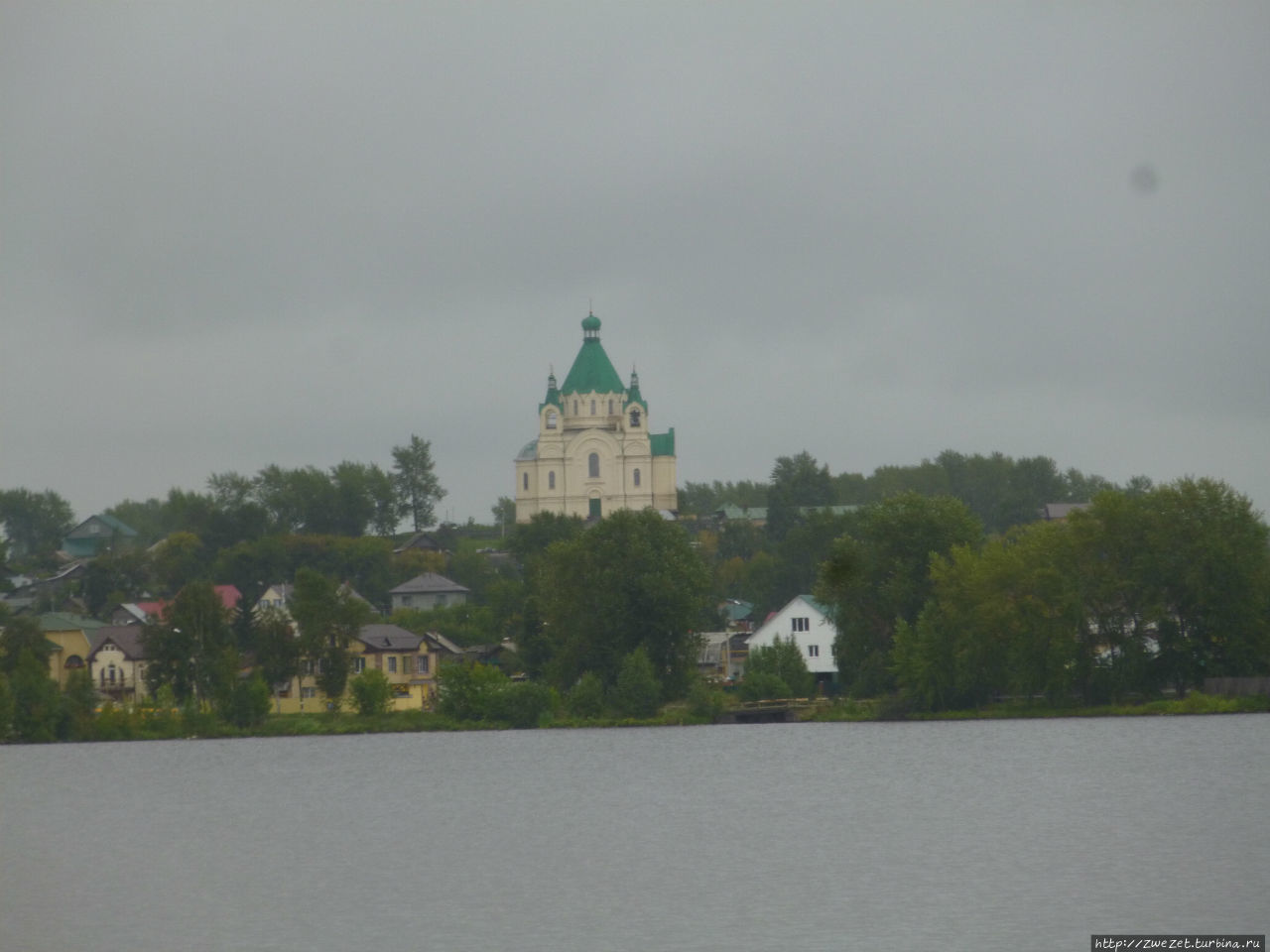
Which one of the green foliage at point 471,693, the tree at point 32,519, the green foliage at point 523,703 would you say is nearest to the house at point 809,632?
the green foliage at point 471,693

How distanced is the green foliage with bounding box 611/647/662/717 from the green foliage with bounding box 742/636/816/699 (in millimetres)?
5341

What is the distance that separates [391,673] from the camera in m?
91.9

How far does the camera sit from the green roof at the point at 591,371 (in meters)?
172

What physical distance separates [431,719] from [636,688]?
849cm

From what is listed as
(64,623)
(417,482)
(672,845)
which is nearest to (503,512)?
(417,482)

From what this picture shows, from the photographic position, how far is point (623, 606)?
231 ft

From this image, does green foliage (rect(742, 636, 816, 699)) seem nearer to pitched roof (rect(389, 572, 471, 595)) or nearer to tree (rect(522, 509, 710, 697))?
tree (rect(522, 509, 710, 697))

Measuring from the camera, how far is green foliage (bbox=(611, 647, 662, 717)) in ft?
224

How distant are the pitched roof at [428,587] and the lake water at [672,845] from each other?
233ft

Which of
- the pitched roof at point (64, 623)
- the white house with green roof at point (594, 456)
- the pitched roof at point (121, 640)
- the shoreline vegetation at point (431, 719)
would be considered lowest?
the shoreline vegetation at point (431, 719)

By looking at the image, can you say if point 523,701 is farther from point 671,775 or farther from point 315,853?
point 315,853

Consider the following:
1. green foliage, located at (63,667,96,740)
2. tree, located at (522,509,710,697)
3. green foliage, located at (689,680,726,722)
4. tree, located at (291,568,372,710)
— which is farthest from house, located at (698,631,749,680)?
green foliage, located at (63,667,96,740)

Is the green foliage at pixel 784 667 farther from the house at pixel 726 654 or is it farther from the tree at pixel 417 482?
the tree at pixel 417 482

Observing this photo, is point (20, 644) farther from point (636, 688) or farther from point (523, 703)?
point (636, 688)
